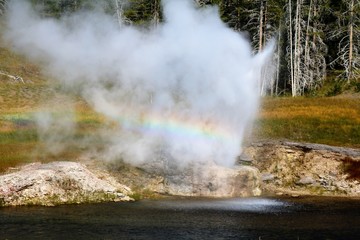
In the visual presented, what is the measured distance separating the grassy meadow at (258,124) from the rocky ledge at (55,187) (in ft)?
15.8

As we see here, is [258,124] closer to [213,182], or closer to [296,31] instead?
[213,182]

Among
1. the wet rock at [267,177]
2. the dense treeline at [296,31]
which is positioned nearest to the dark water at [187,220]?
the wet rock at [267,177]

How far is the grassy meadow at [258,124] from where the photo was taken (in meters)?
38.5

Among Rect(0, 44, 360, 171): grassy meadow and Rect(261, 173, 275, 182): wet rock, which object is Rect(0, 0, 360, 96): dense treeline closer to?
Rect(0, 44, 360, 171): grassy meadow

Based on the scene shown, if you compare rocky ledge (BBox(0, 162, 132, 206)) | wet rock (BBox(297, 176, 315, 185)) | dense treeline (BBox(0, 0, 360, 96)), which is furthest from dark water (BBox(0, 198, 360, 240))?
dense treeline (BBox(0, 0, 360, 96))

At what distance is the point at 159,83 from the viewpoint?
2436 inches

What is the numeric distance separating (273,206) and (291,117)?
23389 millimetres

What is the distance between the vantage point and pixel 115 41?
90.4m

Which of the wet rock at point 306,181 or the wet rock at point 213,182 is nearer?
the wet rock at point 213,182

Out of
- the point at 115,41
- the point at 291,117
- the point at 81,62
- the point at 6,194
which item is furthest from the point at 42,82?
the point at 6,194

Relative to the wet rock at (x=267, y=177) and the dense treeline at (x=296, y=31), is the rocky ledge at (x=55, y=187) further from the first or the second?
the dense treeline at (x=296, y=31)

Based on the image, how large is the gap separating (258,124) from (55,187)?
83.9 feet

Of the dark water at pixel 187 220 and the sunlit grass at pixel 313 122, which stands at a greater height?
the sunlit grass at pixel 313 122

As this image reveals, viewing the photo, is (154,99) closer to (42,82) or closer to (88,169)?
(88,169)
